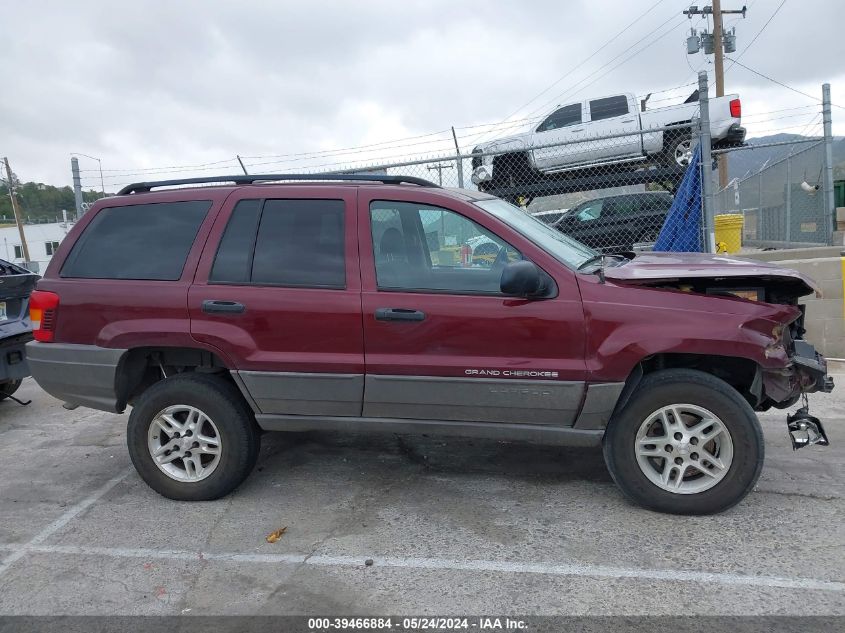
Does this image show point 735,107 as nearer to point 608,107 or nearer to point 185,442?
point 608,107

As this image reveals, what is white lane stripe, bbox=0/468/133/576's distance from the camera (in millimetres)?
3631

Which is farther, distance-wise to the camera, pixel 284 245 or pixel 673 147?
pixel 673 147

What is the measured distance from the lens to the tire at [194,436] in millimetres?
4184

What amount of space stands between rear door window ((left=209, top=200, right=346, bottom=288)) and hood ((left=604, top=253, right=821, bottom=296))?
1.60 m

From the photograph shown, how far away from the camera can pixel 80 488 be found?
4.63m

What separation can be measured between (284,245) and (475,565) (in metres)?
2.12

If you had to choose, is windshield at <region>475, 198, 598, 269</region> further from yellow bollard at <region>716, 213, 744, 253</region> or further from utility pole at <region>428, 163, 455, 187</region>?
yellow bollard at <region>716, 213, 744, 253</region>

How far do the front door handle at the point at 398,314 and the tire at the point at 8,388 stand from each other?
4.79m

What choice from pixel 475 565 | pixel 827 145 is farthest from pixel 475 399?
pixel 827 145

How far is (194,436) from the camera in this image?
4223mm

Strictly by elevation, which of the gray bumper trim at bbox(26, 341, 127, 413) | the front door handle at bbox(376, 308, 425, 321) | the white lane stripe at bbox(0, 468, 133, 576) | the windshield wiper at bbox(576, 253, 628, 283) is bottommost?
the white lane stripe at bbox(0, 468, 133, 576)

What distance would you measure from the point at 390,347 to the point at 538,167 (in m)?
8.16

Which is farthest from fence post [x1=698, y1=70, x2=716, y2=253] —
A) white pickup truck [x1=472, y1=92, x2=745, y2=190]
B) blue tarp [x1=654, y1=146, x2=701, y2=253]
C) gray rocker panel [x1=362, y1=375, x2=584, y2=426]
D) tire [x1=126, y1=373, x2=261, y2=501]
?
tire [x1=126, y1=373, x2=261, y2=501]

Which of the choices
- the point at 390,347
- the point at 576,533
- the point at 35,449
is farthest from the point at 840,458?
the point at 35,449
